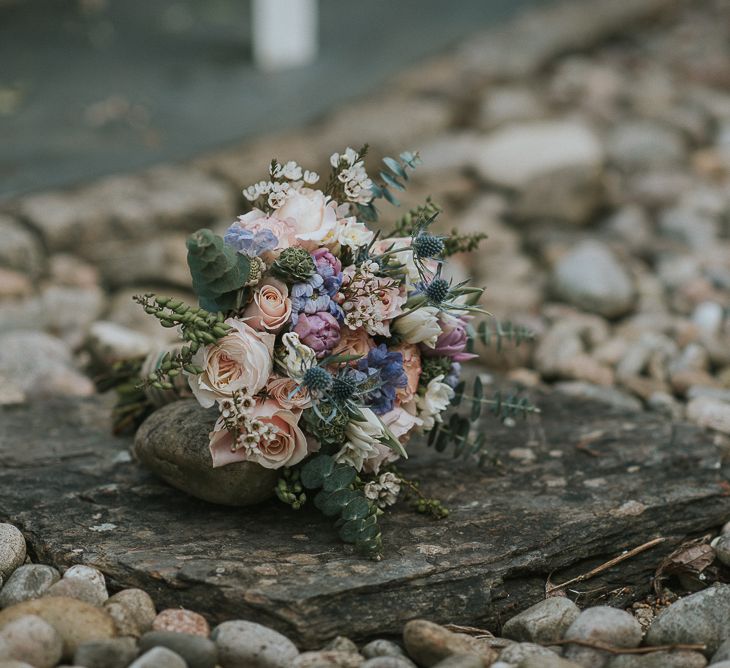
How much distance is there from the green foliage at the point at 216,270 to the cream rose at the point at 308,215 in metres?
0.19

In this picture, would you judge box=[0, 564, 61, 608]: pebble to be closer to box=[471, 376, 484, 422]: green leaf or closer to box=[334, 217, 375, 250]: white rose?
box=[334, 217, 375, 250]: white rose

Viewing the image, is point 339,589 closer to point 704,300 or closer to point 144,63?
point 704,300

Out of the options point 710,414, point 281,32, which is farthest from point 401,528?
point 281,32

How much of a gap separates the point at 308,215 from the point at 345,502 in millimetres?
765

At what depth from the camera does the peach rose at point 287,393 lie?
2520mm

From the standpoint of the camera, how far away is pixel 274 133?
6520mm

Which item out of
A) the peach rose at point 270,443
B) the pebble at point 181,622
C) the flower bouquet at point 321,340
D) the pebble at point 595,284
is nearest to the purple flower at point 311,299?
the flower bouquet at point 321,340

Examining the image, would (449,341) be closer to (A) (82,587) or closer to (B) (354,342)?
(B) (354,342)

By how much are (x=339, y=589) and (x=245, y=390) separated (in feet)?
1.77

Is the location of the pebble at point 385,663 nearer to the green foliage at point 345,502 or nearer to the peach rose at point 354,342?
the green foliage at point 345,502

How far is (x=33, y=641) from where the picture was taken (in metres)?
2.19

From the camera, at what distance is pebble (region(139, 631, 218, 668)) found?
223 centimetres

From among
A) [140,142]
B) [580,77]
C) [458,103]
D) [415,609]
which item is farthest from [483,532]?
[580,77]

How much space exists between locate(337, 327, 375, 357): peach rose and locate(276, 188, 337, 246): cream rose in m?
0.25
